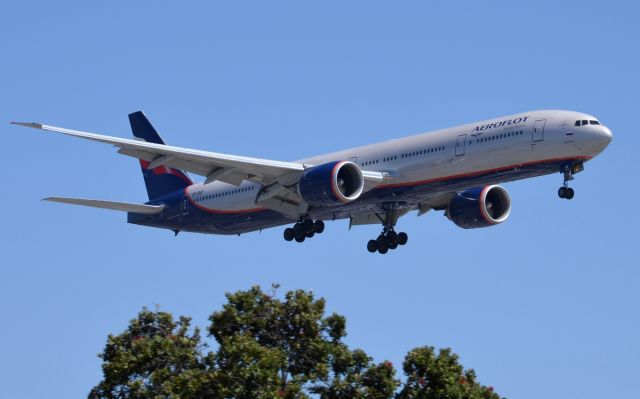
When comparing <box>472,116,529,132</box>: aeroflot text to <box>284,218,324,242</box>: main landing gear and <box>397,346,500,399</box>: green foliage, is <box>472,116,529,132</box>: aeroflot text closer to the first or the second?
<box>284,218,324,242</box>: main landing gear

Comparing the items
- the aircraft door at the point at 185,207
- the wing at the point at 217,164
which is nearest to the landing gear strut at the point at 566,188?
the wing at the point at 217,164

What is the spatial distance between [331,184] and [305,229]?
5.58m

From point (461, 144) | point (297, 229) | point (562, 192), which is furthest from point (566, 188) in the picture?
point (297, 229)

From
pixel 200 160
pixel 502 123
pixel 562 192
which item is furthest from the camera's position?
pixel 200 160

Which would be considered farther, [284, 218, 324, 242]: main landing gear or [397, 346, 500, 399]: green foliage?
[284, 218, 324, 242]: main landing gear

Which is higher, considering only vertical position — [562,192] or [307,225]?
[307,225]

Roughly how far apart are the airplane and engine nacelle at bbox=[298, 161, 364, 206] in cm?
4

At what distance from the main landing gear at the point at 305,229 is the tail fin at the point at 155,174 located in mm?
9331

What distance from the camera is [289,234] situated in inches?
2292

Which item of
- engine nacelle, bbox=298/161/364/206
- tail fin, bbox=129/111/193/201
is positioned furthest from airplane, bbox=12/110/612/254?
tail fin, bbox=129/111/193/201

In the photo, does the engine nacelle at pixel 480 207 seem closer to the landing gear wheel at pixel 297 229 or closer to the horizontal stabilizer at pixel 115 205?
the landing gear wheel at pixel 297 229

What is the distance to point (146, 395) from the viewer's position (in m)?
38.3

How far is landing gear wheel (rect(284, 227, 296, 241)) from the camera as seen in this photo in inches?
2285

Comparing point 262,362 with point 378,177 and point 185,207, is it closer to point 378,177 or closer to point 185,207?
point 378,177
